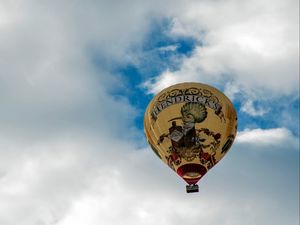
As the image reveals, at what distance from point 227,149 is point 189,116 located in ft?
11.5

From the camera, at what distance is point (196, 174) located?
106m

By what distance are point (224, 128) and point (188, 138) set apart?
2.43 m

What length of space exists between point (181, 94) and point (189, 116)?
1623mm

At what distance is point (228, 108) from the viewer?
10706 centimetres

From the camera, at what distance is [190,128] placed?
4161 inches

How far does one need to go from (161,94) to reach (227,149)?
17.2 feet

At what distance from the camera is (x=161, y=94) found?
107m

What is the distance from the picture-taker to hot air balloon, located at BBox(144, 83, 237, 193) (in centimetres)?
10581

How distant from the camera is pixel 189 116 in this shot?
105875 mm

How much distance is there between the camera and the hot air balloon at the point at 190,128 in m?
106

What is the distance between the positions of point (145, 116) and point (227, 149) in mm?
5375

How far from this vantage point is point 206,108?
349 ft

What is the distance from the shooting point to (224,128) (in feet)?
350

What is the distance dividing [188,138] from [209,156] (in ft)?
5.88
